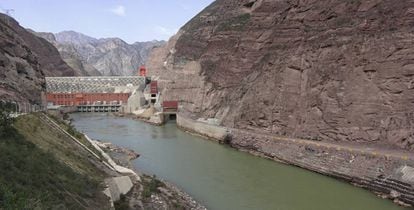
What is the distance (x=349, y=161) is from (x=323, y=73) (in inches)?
462

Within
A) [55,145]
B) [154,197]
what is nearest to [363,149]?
[154,197]

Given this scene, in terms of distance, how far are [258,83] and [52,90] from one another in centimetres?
7603

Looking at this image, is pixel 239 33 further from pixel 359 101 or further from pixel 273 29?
pixel 359 101

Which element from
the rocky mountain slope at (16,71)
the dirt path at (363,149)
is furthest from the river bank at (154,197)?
the dirt path at (363,149)

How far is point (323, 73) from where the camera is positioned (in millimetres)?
39906

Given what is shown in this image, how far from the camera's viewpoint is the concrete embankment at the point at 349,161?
84.0ft

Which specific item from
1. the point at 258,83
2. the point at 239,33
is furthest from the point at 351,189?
the point at 239,33

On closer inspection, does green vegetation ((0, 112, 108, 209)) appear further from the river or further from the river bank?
the river

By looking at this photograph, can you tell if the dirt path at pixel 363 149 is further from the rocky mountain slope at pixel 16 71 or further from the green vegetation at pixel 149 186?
the rocky mountain slope at pixel 16 71

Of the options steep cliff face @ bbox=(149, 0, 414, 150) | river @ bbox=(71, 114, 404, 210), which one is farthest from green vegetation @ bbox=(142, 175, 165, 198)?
steep cliff face @ bbox=(149, 0, 414, 150)

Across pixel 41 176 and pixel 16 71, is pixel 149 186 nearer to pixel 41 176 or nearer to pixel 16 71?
pixel 41 176

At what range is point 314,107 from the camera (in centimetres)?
4000

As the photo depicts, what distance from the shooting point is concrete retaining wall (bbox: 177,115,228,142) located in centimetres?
4890

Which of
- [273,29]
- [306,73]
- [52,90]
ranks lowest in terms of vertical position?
[52,90]
